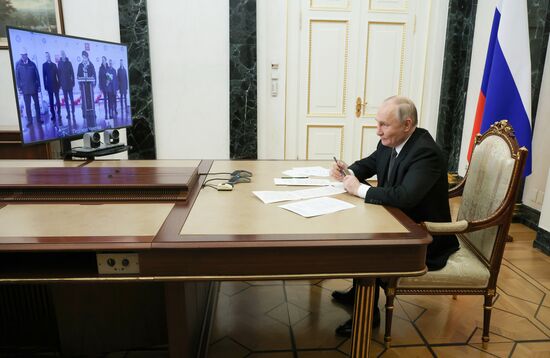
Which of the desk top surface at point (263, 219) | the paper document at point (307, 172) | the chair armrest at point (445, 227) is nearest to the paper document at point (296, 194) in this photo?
the desk top surface at point (263, 219)

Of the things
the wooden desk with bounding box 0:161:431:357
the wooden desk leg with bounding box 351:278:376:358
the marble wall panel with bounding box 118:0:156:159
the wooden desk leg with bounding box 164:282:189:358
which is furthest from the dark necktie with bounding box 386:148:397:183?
the marble wall panel with bounding box 118:0:156:159

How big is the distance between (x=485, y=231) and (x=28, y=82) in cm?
229

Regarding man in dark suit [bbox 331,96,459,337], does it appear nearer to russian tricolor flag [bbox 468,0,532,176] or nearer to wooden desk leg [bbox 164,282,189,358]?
wooden desk leg [bbox 164,282,189,358]

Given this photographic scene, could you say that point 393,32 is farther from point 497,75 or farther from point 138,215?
point 138,215

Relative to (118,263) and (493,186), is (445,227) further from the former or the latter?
(118,263)

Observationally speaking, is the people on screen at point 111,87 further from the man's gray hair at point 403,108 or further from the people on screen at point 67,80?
the man's gray hair at point 403,108

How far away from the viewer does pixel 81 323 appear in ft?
5.72

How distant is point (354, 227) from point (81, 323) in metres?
1.26

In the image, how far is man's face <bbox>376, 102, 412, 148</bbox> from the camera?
5.96 ft

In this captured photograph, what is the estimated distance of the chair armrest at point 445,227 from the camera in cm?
171

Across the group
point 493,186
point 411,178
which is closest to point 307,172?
point 411,178

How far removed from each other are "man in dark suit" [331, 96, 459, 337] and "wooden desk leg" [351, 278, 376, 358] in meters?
0.39

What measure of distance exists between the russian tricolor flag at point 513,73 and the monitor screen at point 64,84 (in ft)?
9.42

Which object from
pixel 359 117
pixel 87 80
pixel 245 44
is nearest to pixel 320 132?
pixel 359 117
